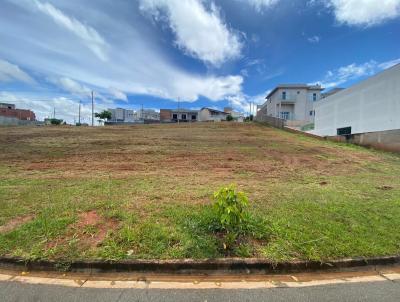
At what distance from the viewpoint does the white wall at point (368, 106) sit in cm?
1307

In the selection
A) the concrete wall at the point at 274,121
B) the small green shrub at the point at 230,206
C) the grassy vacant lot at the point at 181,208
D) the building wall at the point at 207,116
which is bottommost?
the grassy vacant lot at the point at 181,208

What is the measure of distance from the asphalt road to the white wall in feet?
47.5

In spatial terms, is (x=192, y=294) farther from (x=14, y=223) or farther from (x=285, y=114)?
(x=285, y=114)

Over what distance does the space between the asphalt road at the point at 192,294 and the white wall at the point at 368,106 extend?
47.5ft

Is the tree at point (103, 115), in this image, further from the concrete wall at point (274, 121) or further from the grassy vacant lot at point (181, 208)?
the grassy vacant lot at point (181, 208)

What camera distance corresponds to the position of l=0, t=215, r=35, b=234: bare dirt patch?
11.0ft

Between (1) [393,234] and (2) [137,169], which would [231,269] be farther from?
(2) [137,169]

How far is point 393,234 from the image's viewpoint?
3354mm

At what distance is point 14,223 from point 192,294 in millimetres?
3253

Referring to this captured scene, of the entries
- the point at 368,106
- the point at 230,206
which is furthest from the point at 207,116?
the point at 230,206

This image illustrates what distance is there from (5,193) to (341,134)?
21371 mm

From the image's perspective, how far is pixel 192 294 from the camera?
7.57 ft

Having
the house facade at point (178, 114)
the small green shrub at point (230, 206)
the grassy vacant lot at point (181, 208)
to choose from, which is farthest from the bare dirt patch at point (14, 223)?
the house facade at point (178, 114)

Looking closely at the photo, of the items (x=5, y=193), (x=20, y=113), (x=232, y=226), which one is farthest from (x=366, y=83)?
(x=20, y=113)
